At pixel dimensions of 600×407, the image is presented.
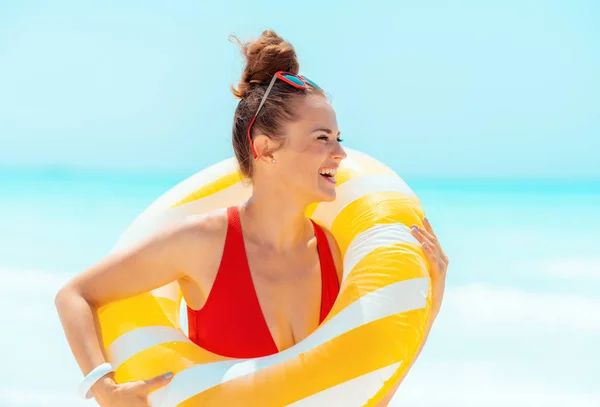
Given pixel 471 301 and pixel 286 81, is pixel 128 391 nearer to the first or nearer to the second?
pixel 286 81

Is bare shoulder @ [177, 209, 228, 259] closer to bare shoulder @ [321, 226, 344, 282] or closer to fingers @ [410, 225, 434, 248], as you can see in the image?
bare shoulder @ [321, 226, 344, 282]

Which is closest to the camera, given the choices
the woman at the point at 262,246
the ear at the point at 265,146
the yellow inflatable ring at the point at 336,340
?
the yellow inflatable ring at the point at 336,340

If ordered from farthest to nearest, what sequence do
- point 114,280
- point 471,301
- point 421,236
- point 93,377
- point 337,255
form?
1. point 471,301
2. point 337,255
3. point 421,236
4. point 114,280
5. point 93,377

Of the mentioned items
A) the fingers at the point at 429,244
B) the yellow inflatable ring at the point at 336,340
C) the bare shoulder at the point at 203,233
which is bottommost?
the yellow inflatable ring at the point at 336,340

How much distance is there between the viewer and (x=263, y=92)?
2.07 meters

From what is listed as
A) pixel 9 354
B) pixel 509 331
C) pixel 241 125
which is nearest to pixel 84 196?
pixel 9 354

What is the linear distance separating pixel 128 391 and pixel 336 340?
497mm

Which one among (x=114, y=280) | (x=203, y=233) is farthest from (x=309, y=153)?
(x=114, y=280)

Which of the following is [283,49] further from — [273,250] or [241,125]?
[273,250]

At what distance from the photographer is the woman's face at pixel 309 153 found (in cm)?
201

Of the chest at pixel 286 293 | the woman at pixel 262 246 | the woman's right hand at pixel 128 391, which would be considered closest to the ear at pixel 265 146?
the woman at pixel 262 246

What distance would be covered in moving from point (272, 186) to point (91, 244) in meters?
4.96

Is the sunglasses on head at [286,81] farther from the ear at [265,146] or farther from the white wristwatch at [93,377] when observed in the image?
the white wristwatch at [93,377]

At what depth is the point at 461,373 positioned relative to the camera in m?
3.98
